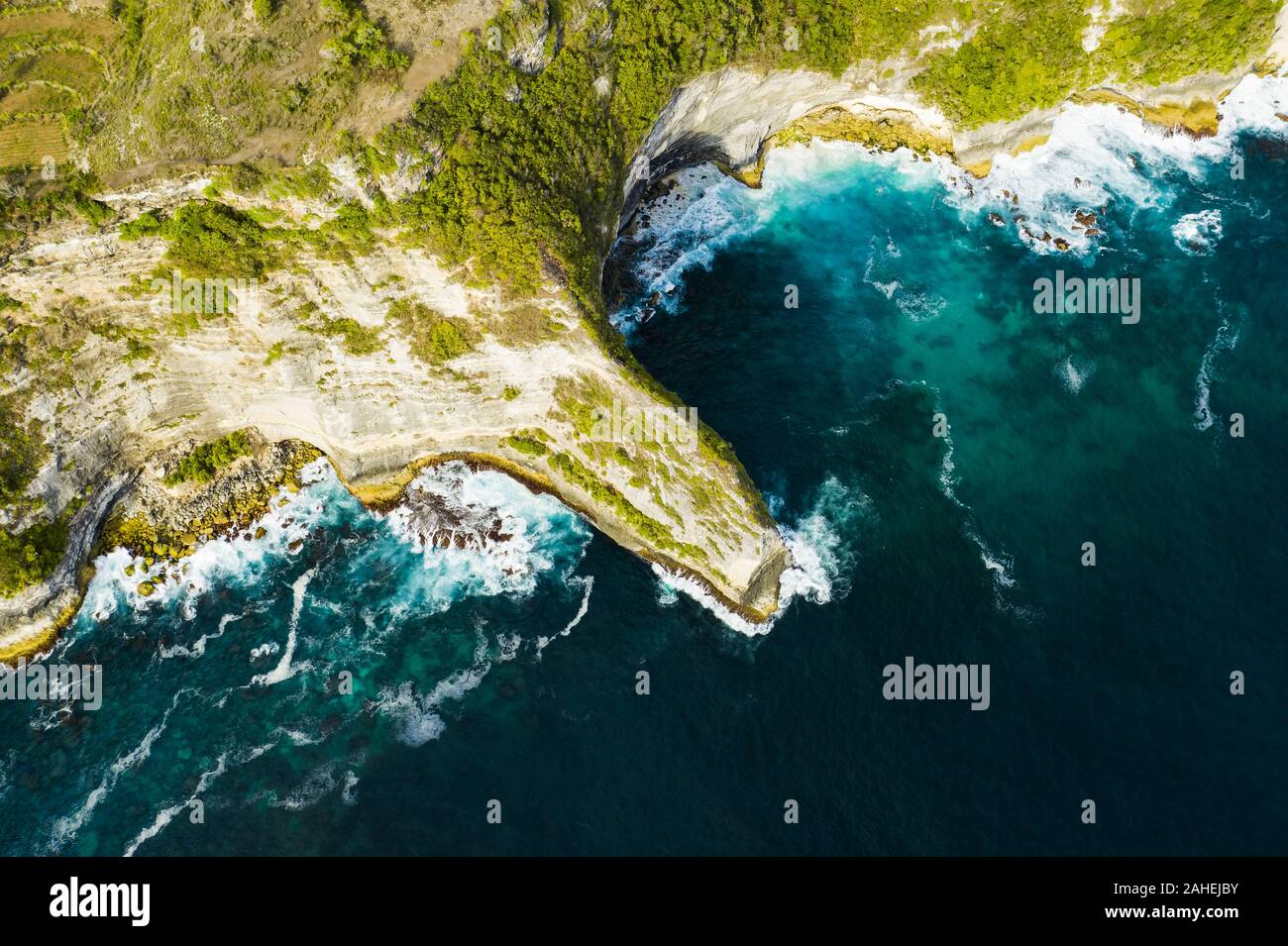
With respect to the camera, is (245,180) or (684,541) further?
(684,541)

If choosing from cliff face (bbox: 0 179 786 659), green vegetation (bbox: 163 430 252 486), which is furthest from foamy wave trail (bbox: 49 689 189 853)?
green vegetation (bbox: 163 430 252 486)

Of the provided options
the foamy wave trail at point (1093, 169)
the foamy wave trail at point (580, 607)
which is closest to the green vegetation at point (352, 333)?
the foamy wave trail at point (580, 607)

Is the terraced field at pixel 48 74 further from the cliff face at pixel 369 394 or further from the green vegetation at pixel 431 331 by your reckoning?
the green vegetation at pixel 431 331

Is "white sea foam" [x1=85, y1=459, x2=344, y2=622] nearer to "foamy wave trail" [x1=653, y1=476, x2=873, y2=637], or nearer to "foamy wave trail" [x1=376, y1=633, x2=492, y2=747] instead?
"foamy wave trail" [x1=376, y1=633, x2=492, y2=747]

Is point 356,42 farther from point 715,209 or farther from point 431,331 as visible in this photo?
point 715,209

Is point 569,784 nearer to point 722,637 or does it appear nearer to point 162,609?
point 722,637

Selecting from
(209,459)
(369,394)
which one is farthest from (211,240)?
(209,459)

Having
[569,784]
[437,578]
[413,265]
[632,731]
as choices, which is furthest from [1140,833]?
[413,265]
